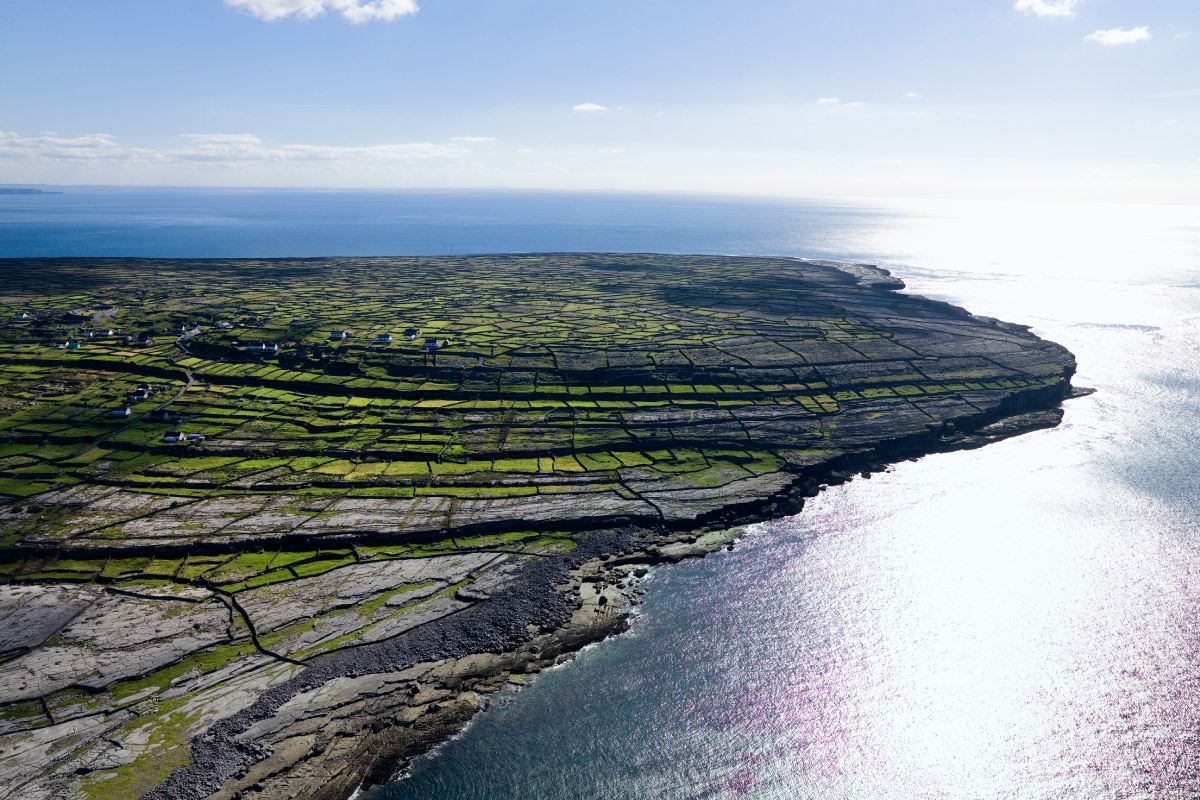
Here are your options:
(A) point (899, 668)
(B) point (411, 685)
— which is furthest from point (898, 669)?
(B) point (411, 685)

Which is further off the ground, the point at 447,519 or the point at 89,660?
the point at 447,519

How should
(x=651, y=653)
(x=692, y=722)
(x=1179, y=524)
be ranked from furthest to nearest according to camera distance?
(x=1179, y=524) < (x=651, y=653) < (x=692, y=722)

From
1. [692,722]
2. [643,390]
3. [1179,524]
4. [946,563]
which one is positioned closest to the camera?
[692,722]

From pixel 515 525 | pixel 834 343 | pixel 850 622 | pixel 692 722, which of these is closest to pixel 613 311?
pixel 834 343

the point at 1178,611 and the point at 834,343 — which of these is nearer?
the point at 1178,611

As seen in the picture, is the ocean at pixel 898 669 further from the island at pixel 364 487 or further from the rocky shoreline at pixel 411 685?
the island at pixel 364 487

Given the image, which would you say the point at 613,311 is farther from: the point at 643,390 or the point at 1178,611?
the point at 1178,611
